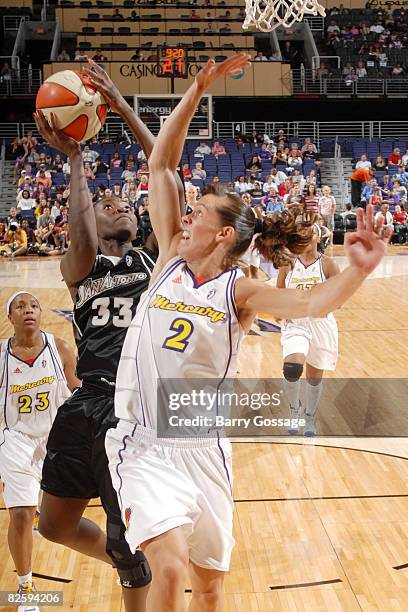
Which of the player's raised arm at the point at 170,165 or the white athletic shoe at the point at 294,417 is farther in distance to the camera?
the white athletic shoe at the point at 294,417

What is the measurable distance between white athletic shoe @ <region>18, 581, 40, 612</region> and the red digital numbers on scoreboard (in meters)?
17.6

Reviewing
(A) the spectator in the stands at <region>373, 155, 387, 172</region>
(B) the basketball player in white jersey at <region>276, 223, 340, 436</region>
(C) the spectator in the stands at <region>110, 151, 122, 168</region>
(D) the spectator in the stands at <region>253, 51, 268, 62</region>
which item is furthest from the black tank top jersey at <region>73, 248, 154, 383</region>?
(D) the spectator in the stands at <region>253, 51, 268, 62</region>

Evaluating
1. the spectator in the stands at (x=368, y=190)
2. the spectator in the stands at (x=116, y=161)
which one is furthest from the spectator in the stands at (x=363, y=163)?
the spectator in the stands at (x=116, y=161)

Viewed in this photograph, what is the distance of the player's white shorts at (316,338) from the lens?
6.05 meters

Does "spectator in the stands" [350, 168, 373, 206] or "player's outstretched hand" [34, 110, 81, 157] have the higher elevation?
"player's outstretched hand" [34, 110, 81, 157]

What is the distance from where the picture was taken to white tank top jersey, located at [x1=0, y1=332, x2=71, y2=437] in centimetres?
400

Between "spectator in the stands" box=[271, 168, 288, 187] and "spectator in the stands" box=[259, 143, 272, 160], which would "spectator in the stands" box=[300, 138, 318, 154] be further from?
"spectator in the stands" box=[271, 168, 288, 187]

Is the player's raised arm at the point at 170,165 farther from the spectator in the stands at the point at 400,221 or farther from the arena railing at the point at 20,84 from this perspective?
A: the arena railing at the point at 20,84

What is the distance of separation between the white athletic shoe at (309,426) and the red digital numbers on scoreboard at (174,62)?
50.1 ft

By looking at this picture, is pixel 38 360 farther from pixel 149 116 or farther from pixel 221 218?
pixel 149 116

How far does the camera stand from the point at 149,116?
19000 mm

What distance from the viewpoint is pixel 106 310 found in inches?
129

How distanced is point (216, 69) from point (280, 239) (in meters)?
0.66

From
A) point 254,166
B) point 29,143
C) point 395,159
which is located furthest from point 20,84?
point 395,159
